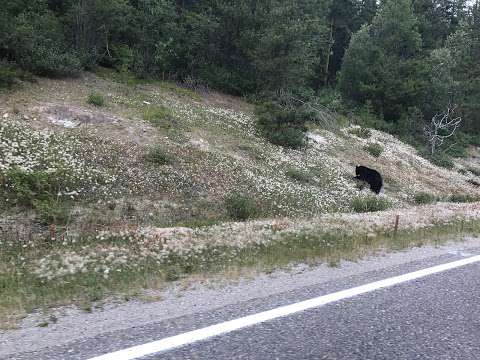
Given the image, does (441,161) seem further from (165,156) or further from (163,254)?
(163,254)

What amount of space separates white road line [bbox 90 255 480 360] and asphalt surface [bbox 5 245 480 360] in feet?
0.31

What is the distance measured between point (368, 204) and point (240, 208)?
6646 millimetres

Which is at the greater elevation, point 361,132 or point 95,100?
point 95,100

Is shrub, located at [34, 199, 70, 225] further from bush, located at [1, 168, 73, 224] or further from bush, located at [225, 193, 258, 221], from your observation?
bush, located at [225, 193, 258, 221]

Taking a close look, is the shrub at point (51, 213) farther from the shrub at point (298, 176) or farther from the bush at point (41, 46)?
the bush at point (41, 46)

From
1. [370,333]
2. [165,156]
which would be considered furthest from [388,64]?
[370,333]

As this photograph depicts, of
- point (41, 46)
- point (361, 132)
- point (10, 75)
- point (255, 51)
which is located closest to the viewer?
point (10, 75)

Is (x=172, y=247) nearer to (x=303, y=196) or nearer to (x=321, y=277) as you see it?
(x=321, y=277)

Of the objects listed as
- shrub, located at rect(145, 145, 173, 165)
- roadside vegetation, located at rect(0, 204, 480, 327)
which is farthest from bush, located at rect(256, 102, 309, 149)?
roadside vegetation, located at rect(0, 204, 480, 327)

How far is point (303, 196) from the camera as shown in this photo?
64.4 feet

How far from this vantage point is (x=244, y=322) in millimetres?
5094

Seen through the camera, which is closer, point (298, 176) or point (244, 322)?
point (244, 322)

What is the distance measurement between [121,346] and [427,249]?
6.69 m

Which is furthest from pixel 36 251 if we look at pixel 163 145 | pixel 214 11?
pixel 214 11
